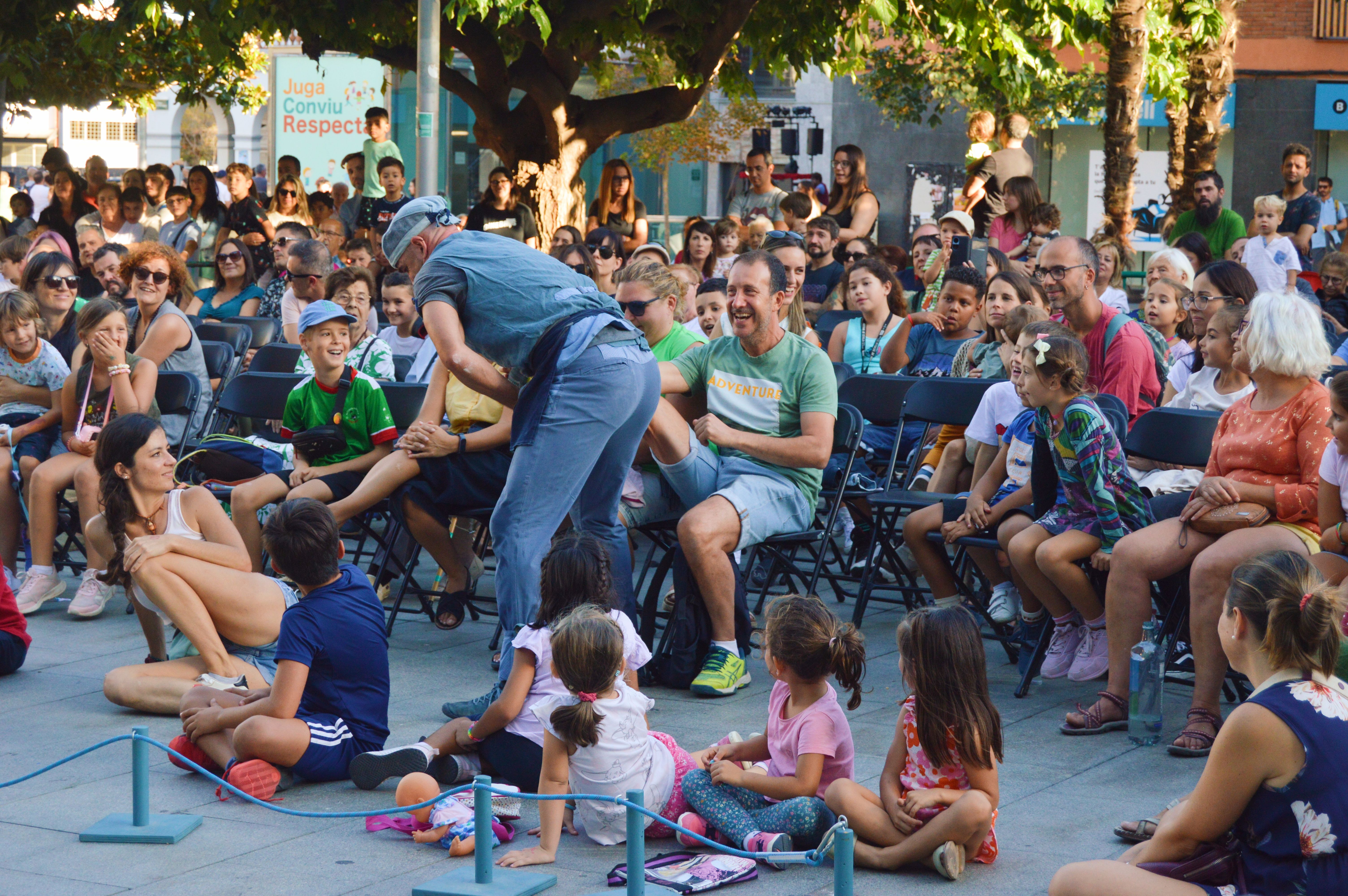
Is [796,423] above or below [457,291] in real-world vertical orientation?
below

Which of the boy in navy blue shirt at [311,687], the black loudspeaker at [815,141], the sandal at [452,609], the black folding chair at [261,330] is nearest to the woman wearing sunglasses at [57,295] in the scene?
the black folding chair at [261,330]

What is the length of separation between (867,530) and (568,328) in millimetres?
3431

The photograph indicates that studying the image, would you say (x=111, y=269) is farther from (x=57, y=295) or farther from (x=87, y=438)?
(x=87, y=438)

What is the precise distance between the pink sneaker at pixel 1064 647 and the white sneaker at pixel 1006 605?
0.79 ft

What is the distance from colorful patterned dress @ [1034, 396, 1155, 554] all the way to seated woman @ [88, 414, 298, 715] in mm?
2886

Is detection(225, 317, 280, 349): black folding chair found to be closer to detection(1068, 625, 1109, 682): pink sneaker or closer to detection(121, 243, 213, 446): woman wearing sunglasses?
detection(121, 243, 213, 446): woman wearing sunglasses

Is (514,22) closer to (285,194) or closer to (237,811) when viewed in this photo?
(285,194)

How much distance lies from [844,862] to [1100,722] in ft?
7.73

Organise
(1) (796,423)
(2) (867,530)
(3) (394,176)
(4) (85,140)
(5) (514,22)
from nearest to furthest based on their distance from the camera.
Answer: (1) (796,423)
(2) (867,530)
(5) (514,22)
(3) (394,176)
(4) (85,140)

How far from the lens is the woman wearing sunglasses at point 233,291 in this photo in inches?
434

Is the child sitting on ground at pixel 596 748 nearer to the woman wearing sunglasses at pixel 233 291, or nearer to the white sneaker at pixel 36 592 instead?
the white sneaker at pixel 36 592

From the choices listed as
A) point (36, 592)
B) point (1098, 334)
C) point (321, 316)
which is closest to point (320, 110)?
point (36, 592)

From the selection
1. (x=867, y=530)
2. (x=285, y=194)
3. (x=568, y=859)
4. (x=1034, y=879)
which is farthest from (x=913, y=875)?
(x=285, y=194)

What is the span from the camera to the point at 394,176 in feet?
44.5
